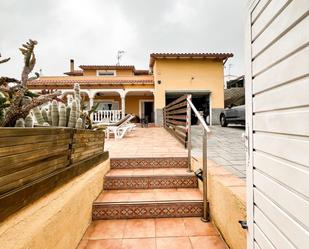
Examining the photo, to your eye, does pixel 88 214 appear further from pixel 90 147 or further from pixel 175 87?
pixel 175 87

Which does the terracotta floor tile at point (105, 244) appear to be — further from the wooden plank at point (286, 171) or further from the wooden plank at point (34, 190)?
the wooden plank at point (286, 171)

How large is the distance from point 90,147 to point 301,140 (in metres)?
2.74

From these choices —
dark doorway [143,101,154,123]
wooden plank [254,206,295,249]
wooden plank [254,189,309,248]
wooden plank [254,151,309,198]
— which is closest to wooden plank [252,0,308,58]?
wooden plank [254,151,309,198]

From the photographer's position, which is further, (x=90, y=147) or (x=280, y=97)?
(x=90, y=147)

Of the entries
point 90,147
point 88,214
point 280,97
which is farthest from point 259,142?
point 90,147

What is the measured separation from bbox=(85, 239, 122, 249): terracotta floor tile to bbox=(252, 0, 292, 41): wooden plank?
2256 mm

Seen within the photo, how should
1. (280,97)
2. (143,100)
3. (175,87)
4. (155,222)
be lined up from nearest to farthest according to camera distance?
(280,97)
(155,222)
(175,87)
(143,100)

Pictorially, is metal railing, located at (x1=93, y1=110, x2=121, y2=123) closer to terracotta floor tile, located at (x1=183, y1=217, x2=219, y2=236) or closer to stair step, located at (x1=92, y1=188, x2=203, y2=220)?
stair step, located at (x1=92, y1=188, x2=203, y2=220)

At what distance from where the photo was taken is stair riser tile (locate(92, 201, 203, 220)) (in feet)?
8.92

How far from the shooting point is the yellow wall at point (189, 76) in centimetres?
1519

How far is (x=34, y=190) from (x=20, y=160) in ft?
1.03

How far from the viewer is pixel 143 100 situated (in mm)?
18672

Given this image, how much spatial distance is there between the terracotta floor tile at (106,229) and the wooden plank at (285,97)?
200 centimetres

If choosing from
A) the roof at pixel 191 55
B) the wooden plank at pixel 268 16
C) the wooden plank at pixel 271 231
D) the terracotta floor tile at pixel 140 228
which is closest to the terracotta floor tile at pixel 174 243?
the terracotta floor tile at pixel 140 228
